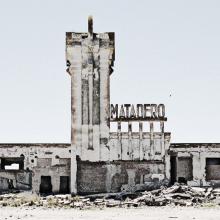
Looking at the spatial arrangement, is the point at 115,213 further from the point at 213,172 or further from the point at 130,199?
the point at 213,172

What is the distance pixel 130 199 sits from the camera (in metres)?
37.3

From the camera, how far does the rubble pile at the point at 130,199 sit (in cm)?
3394

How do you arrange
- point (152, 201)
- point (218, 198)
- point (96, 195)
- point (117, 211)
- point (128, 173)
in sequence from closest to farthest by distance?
point (117, 211) → point (152, 201) → point (218, 198) → point (96, 195) → point (128, 173)

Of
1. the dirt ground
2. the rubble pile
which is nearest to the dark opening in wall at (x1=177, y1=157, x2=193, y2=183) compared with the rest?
the rubble pile

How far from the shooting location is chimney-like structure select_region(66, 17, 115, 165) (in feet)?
140

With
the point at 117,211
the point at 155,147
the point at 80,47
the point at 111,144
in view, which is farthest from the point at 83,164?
the point at 117,211

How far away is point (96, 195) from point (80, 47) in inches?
488

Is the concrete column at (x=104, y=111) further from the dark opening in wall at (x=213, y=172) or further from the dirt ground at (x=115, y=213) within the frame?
the dirt ground at (x=115, y=213)

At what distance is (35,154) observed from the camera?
44.0 meters

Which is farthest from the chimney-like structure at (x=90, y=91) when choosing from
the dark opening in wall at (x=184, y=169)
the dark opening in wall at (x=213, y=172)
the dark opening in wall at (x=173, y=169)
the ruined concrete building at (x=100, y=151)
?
the dark opening in wall at (x=213, y=172)

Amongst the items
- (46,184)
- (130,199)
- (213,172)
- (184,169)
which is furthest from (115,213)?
(213,172)

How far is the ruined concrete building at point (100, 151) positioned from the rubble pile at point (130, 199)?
235 cm

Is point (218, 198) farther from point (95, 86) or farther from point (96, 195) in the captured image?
point (95, 86)

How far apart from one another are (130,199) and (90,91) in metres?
10.2
